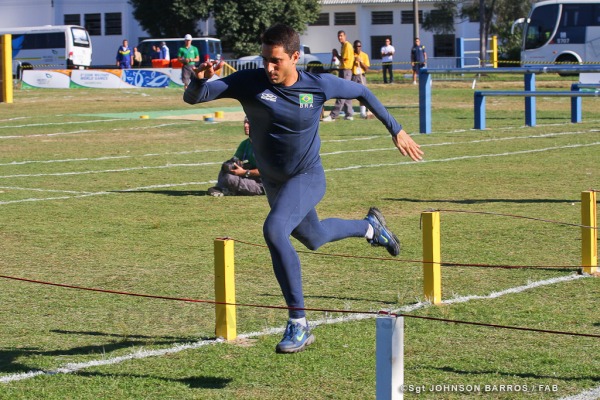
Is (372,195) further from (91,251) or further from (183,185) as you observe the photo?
(91,251)

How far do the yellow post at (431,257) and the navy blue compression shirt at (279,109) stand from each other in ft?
3.44

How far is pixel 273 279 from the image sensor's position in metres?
8.96

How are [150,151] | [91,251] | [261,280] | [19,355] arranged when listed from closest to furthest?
[19,355] < [261,280] < [91,251] < [150,151]

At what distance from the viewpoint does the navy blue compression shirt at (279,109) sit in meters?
6.68

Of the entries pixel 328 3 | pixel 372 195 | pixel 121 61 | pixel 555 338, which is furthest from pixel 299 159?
pixel 328 3

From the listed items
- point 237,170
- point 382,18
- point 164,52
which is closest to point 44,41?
point 164,52

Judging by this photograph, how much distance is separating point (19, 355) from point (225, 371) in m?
1.36

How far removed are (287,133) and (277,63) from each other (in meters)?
0.44

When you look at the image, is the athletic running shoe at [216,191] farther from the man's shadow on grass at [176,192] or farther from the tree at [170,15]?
the tree at [170,15]

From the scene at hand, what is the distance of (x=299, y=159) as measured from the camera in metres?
6.84

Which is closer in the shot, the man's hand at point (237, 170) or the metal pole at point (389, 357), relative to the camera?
the metal pole at point (389, 357)

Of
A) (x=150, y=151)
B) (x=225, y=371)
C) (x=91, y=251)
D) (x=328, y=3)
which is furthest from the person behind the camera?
(x=328, y=3)

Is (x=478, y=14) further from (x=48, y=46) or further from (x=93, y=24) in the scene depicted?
(x=48, y=46)

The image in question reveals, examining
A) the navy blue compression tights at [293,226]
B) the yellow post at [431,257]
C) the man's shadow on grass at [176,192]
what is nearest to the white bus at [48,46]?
the man's shadow on grass at [176,192]
